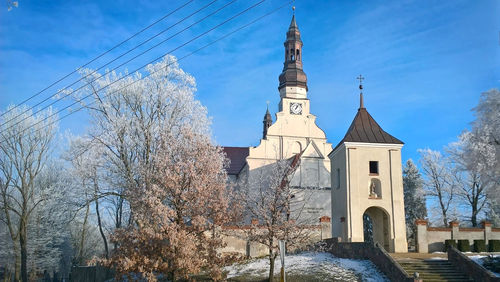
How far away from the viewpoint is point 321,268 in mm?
23922

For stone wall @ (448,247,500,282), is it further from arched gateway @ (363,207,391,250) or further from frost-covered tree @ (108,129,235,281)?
frost-covered tree @ (108,129,235,281)

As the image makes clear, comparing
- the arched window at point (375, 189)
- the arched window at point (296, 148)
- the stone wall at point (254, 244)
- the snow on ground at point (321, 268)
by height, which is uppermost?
the arched window at point (296, 148)

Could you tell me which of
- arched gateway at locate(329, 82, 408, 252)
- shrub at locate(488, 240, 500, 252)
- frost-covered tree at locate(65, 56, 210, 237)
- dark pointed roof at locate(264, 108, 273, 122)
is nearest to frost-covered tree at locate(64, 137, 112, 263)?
frost-covered tree at locate(65, 56, 210, 237)

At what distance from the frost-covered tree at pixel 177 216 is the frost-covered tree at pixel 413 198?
27681 mm

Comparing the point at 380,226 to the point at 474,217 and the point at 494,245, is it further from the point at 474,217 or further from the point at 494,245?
the point at 474,217

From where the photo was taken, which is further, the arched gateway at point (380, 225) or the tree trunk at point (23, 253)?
the tree trunk at point (23, 253)

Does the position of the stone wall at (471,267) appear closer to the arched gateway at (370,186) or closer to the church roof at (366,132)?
the arched gateway at (370,186)

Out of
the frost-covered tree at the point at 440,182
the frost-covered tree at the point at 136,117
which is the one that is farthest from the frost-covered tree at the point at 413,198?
the frost-covered tree at the point at 136,117

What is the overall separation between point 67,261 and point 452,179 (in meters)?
39.5

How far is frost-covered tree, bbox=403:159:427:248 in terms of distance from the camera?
46438 mm

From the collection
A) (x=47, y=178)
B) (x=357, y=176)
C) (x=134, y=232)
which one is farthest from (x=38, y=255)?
(x=357, y=176)

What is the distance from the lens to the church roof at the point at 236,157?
58.0 metres

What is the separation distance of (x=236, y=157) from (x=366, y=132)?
3035 centimetres

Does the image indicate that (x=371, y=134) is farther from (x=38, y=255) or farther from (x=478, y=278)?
(x=38, y=255)
